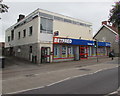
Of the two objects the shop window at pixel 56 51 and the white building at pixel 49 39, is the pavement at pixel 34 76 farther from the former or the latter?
the shop window at pixel 56 51

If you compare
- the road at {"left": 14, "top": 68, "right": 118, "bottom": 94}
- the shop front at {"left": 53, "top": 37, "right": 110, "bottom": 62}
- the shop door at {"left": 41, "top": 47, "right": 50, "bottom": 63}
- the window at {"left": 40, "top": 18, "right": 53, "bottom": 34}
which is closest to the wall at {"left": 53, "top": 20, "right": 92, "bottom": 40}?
the window at {"left": 40, "top": 18, "right": 53, "bottom": 34}

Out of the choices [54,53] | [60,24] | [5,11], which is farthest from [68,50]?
[5,11]

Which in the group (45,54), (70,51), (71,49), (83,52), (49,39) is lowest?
(45,54)

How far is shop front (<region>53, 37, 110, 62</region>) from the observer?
21844mm

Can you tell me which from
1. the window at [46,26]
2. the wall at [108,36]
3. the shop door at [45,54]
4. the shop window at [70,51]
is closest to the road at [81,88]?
the shop door at [45,54]

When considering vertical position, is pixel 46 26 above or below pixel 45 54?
above

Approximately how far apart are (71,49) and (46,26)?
6186 millimetres

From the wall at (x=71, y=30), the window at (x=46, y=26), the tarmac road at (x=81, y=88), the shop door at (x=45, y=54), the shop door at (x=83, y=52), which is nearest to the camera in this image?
the tarmac road at (x=81, y=88)

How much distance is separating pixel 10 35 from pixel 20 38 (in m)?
8.35

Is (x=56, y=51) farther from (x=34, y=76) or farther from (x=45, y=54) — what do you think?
(x=34, y=76)

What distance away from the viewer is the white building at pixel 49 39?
2077 cm

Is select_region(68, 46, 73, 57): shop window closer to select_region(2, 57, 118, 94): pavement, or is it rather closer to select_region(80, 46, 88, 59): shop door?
select_region(80, 46, 88, 59): shop door

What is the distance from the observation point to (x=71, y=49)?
80.0ft

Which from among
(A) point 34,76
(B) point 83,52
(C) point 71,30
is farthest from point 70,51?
(A) point 34,76
